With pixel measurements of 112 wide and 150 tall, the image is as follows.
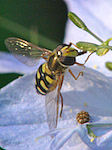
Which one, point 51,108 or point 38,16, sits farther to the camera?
point 38,16

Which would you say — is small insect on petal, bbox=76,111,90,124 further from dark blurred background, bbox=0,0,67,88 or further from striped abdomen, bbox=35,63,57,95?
dark blurred background, bbox=0,0,67,88

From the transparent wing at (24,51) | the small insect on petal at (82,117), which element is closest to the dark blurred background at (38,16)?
the transparent wing at (24,51)

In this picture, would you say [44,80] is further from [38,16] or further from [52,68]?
[38,16]

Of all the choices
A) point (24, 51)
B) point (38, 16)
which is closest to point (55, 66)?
point (24, 51)

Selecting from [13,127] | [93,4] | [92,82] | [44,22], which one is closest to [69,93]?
[92,82]

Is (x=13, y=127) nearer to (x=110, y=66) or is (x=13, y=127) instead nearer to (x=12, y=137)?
(x=12, y=137)

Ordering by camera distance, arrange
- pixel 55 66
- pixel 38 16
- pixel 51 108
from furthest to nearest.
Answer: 1. pixel 38 16
2. pixel 55 66
3. pixel 51 108
